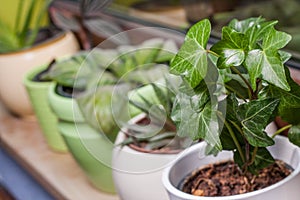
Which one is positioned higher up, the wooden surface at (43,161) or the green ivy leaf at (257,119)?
the green ivy leaf at (257,119)

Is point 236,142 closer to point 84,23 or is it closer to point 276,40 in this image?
point 276,40

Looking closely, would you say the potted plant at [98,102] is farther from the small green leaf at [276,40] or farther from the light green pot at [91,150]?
the small green leaf at [276,40]

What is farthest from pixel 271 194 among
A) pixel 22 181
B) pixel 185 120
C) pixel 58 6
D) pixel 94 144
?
pixel 58 6

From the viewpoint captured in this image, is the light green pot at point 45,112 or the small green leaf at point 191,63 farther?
the light green pot at point 45,112

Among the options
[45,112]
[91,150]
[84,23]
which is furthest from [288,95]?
[84,23]

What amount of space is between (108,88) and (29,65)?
290 millimetres

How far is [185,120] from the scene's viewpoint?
384mm

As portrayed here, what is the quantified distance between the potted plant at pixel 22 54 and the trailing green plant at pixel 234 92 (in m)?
0.52

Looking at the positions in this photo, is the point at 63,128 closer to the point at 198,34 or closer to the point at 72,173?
the point at 72,173

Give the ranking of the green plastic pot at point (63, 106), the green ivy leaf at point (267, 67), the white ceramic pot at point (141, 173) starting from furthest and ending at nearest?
1. the green plastic pot at point (63, 106)
2. the white ceramic pot at point (141, 173)
3. the green ivy leaf at point (267, 67)

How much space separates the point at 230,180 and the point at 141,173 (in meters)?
0.10

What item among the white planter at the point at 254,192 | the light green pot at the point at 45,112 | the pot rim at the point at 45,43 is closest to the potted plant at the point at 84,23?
the pot rim at the point at 45,43

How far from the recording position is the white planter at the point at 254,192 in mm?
385

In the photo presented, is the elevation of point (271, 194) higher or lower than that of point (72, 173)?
higher
